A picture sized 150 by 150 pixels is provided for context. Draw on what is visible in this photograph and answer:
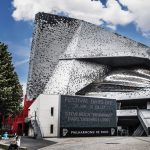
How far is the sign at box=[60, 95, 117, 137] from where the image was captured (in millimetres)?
54406

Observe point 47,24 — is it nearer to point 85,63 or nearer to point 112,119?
point 85,63

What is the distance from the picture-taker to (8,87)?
53.9m

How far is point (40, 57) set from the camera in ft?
286

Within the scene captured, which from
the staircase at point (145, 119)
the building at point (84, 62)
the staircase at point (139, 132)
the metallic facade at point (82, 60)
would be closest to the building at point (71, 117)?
the staircase at point (139, 132)

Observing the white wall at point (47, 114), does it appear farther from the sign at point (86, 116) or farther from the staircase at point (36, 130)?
the sign at point (86, 116)

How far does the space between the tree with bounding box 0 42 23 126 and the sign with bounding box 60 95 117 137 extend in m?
6.83

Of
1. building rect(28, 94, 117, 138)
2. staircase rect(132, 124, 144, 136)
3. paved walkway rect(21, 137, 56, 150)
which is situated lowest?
paved walkway rect(21, 137, 56, 150)

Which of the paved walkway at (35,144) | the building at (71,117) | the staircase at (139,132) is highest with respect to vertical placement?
the building at (71,117)

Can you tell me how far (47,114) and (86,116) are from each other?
18.4 feet

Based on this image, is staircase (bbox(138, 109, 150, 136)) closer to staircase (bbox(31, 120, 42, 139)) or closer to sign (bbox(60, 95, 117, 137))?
sign (bbox(60, 95, 117, 137))

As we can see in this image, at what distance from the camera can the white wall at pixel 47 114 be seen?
54.6m

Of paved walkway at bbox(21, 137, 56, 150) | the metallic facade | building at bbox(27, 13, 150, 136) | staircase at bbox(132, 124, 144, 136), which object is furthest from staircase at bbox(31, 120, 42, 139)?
the metallic facade

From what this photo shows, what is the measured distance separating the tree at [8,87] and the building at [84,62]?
70.8ft

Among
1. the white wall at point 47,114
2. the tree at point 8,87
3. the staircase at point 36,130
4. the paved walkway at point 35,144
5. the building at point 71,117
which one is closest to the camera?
the paved walkway at point 35,144
